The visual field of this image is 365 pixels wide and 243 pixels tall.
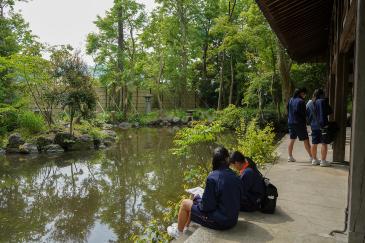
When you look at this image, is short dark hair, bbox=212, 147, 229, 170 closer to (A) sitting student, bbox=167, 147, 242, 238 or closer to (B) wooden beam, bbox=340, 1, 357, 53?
(A) sitting student, bbox=167, 147, 242, 238

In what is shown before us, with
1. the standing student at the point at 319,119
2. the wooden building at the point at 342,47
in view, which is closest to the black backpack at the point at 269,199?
the wooden building at the point at 342,47

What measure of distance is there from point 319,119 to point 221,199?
442cm

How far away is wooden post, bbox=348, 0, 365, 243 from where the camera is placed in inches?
121

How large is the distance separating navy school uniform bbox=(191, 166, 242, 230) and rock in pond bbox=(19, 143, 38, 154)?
11.0 metres

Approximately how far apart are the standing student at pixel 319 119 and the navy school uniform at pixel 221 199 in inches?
163

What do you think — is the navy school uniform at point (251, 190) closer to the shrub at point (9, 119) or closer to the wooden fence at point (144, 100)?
the shrub at point (9, 119)

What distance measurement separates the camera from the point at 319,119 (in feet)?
24.5

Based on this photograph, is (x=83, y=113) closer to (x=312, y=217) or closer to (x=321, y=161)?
(x=321, y=161)

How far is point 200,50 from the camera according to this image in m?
29.7

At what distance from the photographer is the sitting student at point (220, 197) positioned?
388cm

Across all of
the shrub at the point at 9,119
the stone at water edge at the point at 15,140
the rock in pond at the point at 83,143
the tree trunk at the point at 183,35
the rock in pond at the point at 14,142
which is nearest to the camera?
the rock in pond at the point at 14,142

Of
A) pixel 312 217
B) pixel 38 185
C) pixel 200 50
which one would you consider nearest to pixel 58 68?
pixel 38 185

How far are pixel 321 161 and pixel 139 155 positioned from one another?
687 cm

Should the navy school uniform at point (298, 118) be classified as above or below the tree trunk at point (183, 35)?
below
